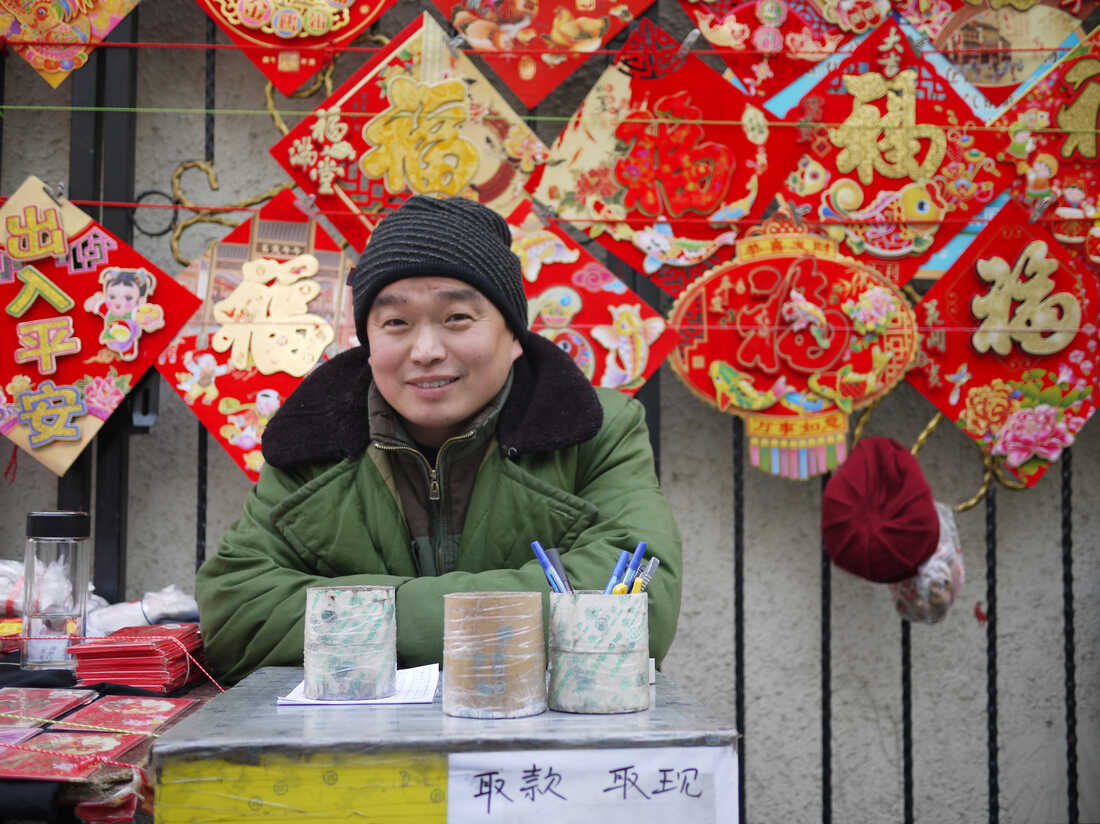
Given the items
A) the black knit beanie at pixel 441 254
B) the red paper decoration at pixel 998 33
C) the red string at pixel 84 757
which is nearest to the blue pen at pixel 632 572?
the red string at pixel 84 757

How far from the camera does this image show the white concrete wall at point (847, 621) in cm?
249

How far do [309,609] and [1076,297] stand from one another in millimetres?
2055

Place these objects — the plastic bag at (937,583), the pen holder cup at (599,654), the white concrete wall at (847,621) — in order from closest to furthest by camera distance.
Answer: the pen holder cup at (599,654) < the plastic bag at (937,583) < the white concrete wall at (847,621)

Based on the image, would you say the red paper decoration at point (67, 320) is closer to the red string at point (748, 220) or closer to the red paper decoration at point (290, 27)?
the red string at point (748, 220)

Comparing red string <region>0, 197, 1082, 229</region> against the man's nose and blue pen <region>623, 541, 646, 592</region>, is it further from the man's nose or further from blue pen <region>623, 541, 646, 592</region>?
blue pen <region>623, 541, 646, 592</region>

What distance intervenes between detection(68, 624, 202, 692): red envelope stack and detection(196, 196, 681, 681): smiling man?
0.19ft

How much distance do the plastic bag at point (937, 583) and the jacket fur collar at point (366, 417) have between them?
3.10ft

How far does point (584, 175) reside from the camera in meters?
2.30

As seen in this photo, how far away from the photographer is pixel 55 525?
1.66 metres

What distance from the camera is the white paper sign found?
2.71ft

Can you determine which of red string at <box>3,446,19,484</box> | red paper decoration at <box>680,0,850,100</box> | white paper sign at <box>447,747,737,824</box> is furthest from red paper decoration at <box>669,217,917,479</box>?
red string at <box>3,446,19,484</box>

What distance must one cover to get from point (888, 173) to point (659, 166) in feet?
1.83

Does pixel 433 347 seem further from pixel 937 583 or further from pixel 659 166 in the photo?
pixel 937 583

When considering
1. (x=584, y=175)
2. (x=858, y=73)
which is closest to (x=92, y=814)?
(x=584, y=175)
